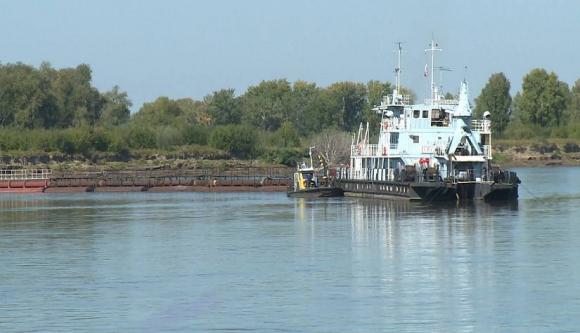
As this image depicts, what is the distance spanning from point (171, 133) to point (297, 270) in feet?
412

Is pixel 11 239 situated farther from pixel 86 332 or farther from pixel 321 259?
pixel 86 332

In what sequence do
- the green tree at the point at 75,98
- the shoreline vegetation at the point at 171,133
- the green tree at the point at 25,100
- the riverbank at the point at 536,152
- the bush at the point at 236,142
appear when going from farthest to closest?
the riverbank at the point at 536,152 < the green tree at the point at 75,98 < the bush at the point at 236,142 < the green tree at the point at 25,100 < the shoreline vegetation at the point at 171,133

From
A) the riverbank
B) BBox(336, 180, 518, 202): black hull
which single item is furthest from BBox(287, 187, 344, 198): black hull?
the riverbank

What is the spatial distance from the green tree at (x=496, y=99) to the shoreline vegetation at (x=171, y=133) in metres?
0.14

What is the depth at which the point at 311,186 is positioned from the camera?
307ft

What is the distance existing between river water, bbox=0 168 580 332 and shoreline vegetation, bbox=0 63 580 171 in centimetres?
6631

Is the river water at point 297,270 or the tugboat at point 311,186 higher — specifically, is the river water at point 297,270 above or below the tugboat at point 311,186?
below

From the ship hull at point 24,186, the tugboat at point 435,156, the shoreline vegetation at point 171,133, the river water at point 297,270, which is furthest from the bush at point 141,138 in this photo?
the river water at point 297,270

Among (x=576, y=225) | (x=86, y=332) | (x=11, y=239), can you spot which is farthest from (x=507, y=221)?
(x=86, y=332)

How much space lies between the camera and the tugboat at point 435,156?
77.7 meters

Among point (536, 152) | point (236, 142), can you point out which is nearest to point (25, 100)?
point (236, 142)

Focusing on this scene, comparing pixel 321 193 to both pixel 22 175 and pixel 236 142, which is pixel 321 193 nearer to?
pixel 22 175

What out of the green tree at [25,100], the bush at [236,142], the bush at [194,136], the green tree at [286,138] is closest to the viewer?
the green tree at [25,100]

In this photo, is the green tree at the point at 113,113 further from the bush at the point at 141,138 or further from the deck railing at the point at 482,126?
the deck railing at the point at 482,126
